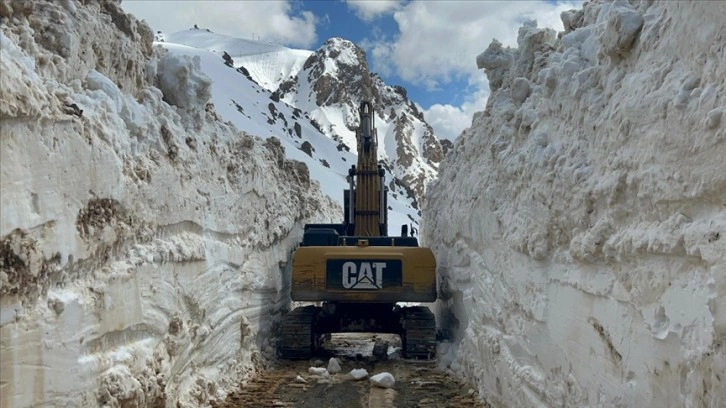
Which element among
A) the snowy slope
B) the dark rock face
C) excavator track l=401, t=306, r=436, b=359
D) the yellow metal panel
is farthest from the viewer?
the dark rock face

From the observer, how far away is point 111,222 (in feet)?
18.1

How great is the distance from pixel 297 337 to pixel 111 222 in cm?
602

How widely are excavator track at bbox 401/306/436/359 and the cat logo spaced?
95 cm

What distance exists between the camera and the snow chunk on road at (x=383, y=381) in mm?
9055

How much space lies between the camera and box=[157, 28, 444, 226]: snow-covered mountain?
81.6 meters

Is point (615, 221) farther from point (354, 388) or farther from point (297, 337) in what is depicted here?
point (297, 337)

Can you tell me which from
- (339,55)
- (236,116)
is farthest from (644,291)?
(339,55)

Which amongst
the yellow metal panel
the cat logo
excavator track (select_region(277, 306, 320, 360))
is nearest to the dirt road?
excavator track (select_region(277, 306, 320, 360))

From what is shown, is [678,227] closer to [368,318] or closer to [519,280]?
[519,280]

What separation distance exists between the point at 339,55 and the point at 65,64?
432 feet

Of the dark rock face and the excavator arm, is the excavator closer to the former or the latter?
the excavator arm

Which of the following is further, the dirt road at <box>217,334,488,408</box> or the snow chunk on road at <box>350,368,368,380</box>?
the snow chunk on road at <box>350,368,368,380</box>

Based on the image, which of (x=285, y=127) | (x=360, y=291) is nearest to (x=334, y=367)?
(x=360, y=291)

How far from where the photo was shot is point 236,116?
207 ft
